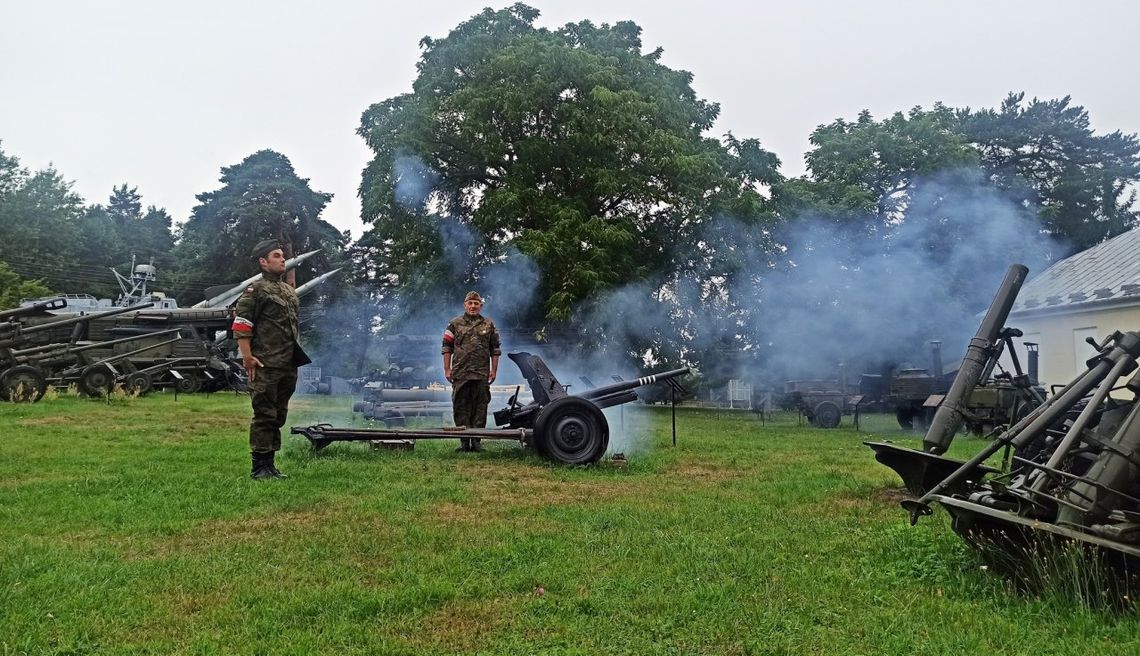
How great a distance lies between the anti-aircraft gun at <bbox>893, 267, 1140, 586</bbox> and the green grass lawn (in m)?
0.26

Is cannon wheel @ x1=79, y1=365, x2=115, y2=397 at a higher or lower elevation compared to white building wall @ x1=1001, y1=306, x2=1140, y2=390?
lower

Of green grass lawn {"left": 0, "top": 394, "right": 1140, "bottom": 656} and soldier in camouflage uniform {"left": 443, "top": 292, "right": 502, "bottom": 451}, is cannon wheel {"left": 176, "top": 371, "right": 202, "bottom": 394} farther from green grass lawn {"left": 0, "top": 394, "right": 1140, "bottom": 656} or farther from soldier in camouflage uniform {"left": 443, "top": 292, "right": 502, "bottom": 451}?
green grass lawn {"left": 0, "top": 394, "right": 1140, "bottom": 656}

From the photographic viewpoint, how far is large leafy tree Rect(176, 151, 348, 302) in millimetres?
46562

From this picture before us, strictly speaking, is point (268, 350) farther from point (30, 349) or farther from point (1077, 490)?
point (30, 349)

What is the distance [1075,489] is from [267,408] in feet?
19.8

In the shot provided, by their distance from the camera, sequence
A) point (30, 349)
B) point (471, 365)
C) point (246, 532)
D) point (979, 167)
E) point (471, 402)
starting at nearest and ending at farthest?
point (246, 532)
point (471, 365)
point (471, 402)
point (30, 349)
point (979, 167)

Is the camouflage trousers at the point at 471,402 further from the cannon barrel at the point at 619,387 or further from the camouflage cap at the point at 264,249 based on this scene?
the camouflage cap at the point at 264,249

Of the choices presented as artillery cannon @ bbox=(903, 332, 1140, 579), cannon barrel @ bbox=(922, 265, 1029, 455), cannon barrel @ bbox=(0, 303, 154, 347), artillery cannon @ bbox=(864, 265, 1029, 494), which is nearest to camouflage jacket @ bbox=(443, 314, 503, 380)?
artillery cannon @ bbox=(864, 265, 1029, 494)

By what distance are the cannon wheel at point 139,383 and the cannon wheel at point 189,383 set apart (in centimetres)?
242

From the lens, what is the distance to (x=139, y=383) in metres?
21.3

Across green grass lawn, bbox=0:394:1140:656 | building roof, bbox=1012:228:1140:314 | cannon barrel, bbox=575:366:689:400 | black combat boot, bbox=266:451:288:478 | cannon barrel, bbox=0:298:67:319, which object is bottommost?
green grass lawn, bbox=0:394:1140:656

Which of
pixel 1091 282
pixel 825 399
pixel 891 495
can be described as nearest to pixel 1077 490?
pixel 891 495

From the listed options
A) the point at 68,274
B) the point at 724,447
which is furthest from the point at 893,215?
the point at 68,274

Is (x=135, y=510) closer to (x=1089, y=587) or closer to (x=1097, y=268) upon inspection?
(x=1089, y=587)
